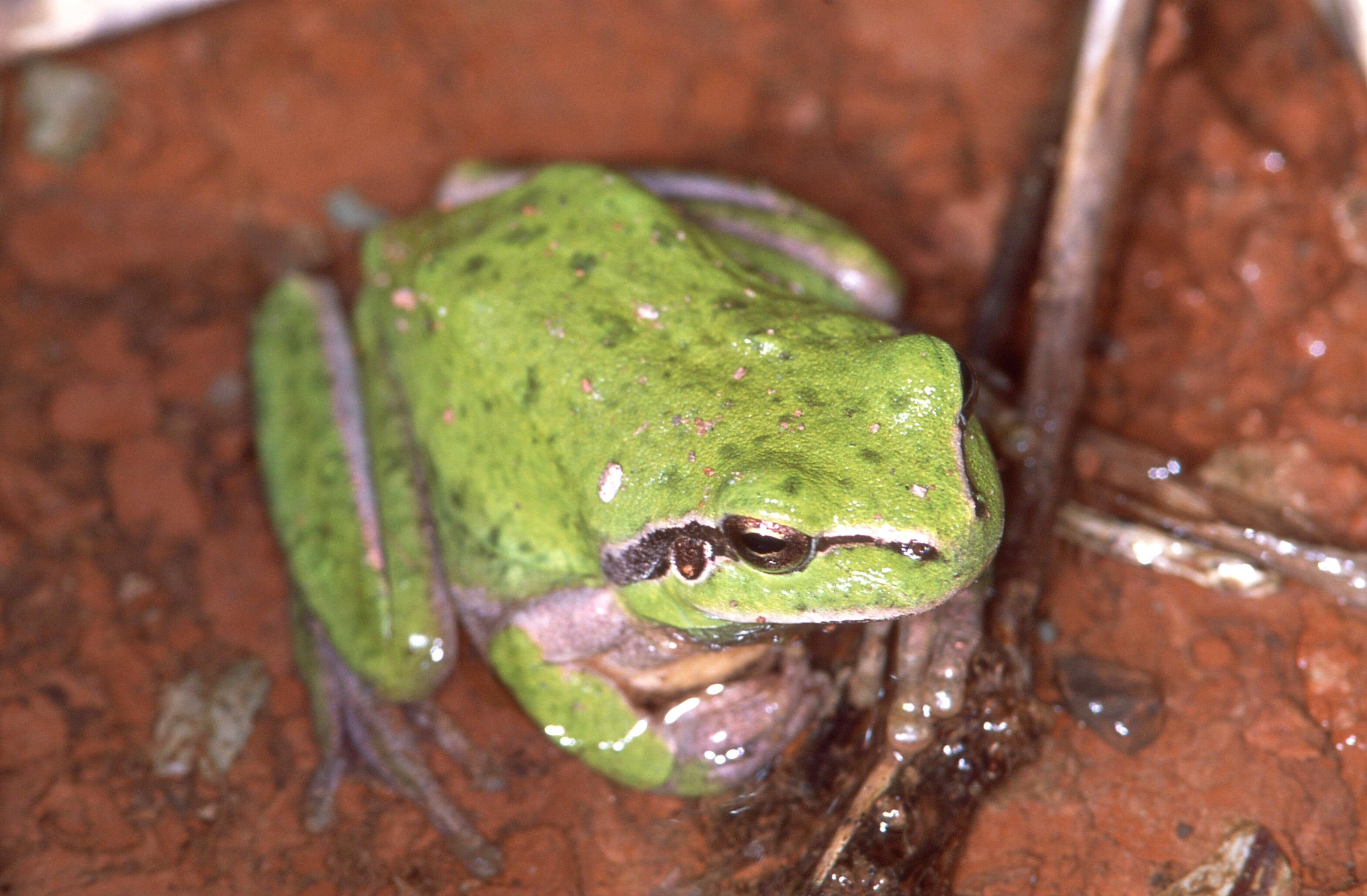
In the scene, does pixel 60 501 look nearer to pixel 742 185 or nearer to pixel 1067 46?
pixel 742 185

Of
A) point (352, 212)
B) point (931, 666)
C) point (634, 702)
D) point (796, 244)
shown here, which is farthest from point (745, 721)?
point (352, 212)

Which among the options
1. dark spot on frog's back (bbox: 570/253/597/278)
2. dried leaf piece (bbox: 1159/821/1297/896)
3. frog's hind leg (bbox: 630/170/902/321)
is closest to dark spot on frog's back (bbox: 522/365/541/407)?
dark spot on frog's back (bbox: 570/253/597/278)

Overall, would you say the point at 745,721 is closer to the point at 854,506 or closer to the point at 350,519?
the point at 854,506

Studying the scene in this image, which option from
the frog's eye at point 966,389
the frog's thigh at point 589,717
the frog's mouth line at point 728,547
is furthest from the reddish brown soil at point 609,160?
the frog's eye at point 966,389

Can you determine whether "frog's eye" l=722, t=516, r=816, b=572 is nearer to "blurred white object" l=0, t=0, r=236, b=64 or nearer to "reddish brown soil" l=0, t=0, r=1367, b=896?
"reddish brown soil" l=0, t=0, r=1367, b=896

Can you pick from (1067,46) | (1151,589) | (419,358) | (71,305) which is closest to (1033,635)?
(1151,589)
